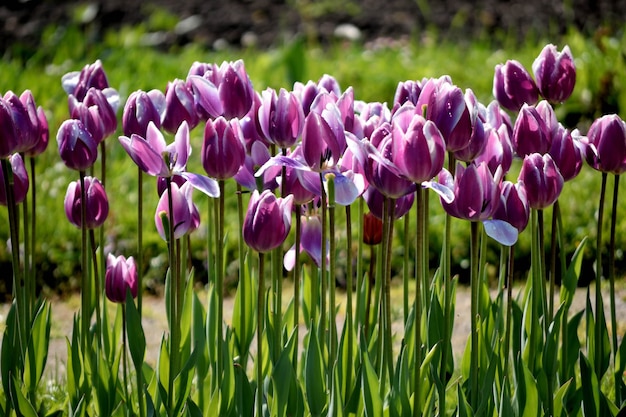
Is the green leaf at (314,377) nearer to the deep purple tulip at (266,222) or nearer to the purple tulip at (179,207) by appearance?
the deep purple tulip at (266,222)

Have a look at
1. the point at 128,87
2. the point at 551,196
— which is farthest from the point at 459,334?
the point at 128,87

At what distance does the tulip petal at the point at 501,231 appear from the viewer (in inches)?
57.6

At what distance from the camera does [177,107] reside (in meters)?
1.77

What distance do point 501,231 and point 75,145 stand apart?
2.50 feet

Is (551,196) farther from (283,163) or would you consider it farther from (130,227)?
(130,227)

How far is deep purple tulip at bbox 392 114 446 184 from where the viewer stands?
1384 mm

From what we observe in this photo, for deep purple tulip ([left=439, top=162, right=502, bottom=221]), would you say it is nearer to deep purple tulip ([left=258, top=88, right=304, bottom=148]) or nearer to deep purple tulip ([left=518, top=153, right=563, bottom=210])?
deep purple tulip ([left=518, top=153, right=563, bottom=210])

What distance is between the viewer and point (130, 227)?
3.58m

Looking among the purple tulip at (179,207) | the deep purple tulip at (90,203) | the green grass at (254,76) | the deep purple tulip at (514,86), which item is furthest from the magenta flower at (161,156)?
the green grass at (254,76)

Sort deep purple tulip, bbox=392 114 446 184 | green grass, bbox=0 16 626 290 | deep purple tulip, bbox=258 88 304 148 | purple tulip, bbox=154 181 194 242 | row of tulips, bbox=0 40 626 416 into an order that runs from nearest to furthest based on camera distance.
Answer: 1. deep purple tulip, bbox=392 114 446 184
2. row of tulips, bbox=0 40 626 416
3. deep purple tulip, bbox=258 88 304 148
4. purple tulip, bbox=154 181 194 242
5. green grass, bbox=0 16 626 290

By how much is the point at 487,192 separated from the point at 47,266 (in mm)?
2316

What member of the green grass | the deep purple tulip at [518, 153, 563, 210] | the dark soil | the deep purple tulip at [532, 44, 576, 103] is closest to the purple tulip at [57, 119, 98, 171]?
the deep purple tulip at [518, 153, 563, 210]

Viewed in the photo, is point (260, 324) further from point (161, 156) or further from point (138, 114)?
point (138, 114)

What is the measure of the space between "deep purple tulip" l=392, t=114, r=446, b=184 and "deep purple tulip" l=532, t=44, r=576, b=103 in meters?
0.49
